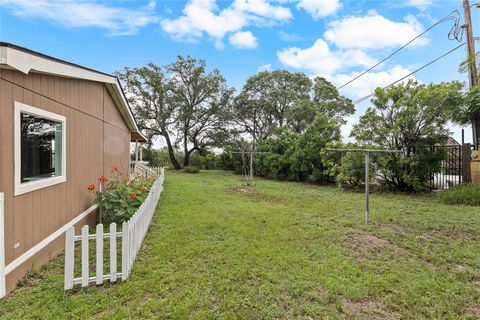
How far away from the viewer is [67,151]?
4039 mm

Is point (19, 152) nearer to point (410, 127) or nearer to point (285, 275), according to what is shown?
point (285, 275)

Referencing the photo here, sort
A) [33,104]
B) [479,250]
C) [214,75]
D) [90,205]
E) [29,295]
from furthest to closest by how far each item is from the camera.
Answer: [214,75], [90,205], [479,250], [33,104], [29,295]

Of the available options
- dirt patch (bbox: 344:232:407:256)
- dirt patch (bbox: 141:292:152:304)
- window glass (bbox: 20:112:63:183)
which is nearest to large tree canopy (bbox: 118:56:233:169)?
window glass (bbox: 20:112:63:183)

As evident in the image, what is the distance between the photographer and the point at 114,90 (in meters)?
6.50

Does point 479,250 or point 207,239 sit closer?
point 479,250

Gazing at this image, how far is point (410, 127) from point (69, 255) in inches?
394

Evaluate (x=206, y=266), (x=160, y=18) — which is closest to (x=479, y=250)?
(x=206, y=266)

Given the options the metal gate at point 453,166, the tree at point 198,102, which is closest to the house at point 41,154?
the metal gate at point 453,166

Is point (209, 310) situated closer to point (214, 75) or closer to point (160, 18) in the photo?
point (160, 18)

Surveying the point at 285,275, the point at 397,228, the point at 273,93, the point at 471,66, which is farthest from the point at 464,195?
the point at 273,93

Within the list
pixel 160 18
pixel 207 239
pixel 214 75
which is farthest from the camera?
pixel 214 75

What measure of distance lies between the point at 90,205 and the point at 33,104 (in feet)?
8.61

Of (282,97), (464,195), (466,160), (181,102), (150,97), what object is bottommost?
(464,195)

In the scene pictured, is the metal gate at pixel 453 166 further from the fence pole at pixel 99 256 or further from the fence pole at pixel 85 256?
the fence pole at pixel 85 256
